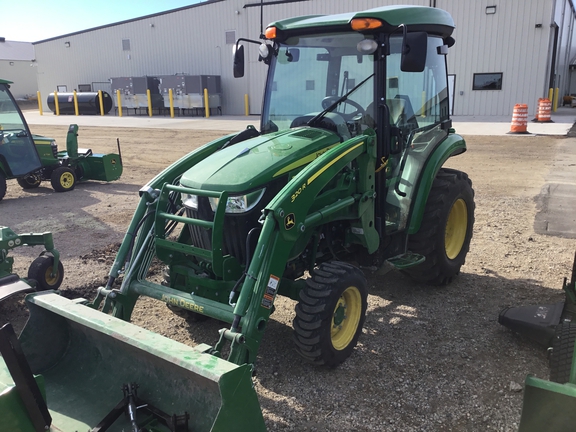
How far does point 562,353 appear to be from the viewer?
3.16 metres

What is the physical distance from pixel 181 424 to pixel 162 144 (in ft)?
48.4

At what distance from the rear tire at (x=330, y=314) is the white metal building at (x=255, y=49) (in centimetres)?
1474

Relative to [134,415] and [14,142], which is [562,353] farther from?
[14,142]

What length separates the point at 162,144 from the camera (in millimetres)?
16531

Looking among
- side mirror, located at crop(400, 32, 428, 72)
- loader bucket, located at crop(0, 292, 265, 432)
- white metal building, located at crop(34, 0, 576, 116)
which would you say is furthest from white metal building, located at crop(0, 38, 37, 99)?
side mirror, located at crop(400, 32, 428, 72)

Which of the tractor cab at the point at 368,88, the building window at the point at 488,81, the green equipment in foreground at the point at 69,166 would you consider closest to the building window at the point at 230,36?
the building window at the point at 488,81

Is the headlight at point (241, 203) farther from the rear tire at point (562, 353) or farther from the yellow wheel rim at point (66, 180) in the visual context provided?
the yellow wheel rim at point (66, 180)

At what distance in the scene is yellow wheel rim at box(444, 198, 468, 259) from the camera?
5.04 metres

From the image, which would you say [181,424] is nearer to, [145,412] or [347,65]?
[145,412]

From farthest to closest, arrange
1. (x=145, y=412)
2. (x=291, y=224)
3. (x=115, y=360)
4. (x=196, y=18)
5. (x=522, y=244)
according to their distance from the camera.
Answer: (x=196, y=18) < (x=522, y=244) < (x=291, y=224) < (x=115, y=360) < (x=145, y=412)

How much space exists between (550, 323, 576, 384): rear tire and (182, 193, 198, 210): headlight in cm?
246

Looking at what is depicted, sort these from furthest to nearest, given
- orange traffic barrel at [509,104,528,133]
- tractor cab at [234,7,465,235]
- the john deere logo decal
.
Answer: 1. orange traffic barrel at [509,104,528,133]
2. tractor cab at [234,7,465,235]
3. the john deere logo decal

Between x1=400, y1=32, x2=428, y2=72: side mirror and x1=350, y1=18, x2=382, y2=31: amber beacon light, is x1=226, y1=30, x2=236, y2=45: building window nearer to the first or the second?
x1=350, y1=18, x2=382, y2=31: amber beacon light

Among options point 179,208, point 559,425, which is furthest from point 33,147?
point 559,425
